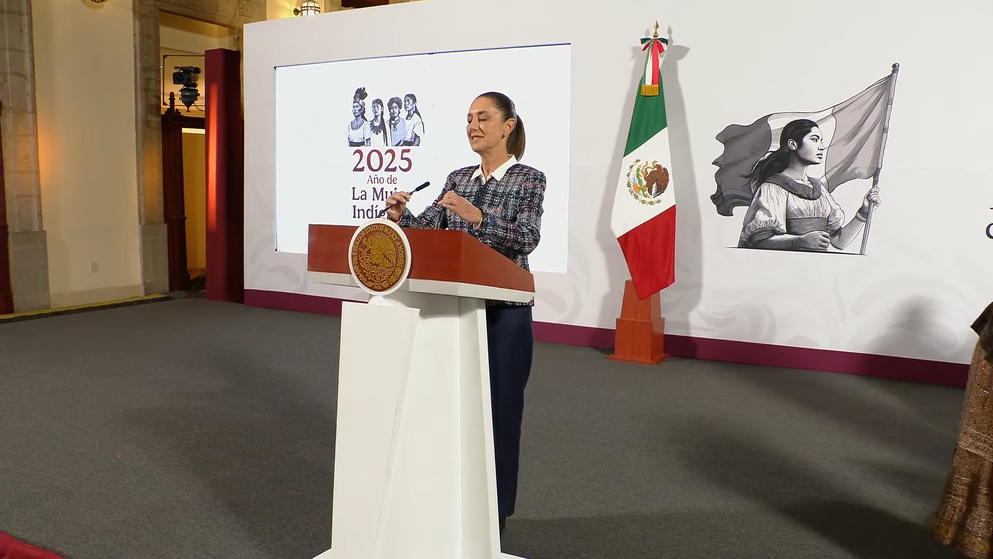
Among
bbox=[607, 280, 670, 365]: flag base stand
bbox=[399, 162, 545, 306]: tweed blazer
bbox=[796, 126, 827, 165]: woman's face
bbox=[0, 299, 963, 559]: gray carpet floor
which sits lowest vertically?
bbox=[0, 299, 963, 559]: gray carpet floor

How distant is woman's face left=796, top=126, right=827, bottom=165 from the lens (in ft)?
16.6

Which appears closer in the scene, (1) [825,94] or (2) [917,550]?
(2) [917,550]

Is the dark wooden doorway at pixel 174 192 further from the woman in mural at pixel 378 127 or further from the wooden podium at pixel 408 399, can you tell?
the wooden podium at pixel 408 399

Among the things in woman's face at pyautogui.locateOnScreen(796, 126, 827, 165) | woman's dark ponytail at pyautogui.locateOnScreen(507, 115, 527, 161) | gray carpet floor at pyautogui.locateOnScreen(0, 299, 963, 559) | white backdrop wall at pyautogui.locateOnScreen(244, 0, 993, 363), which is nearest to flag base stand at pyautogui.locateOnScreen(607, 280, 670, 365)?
gray carpet floor at pyautogui.locateOnScreen(0, 299, 963, 559)

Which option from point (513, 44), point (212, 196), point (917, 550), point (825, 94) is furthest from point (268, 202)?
point (917, 550)

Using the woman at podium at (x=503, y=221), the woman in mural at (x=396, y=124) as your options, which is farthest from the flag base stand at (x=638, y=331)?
the woman at podium at (x=503, y=221)

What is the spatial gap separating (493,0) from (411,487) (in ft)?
17.0

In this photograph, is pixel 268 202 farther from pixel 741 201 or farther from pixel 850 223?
pixel 850 223

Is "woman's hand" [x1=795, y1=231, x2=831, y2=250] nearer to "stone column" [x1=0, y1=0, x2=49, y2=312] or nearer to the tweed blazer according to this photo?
the tweed blazer

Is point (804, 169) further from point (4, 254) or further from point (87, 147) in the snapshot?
point (4, 254)

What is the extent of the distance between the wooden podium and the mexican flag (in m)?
3.58

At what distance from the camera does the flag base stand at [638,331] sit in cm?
529

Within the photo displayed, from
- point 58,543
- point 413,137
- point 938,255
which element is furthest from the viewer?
point 413,137

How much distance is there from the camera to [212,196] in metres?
7.70
